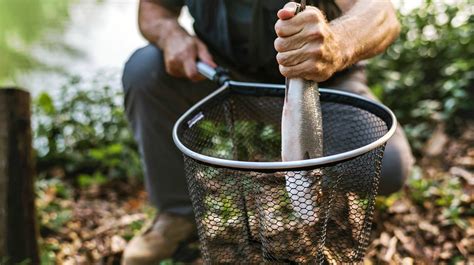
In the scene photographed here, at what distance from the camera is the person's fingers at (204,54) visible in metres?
1.77

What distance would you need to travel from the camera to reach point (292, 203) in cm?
118

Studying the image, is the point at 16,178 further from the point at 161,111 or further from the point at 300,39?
the point at 300,39

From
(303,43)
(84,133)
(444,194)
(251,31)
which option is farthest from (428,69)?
(303,43)

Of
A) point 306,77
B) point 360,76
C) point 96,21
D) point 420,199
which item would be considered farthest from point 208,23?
point 96,21

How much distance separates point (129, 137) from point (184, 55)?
144 cm

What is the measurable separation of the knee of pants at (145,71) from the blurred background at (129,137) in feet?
1.97

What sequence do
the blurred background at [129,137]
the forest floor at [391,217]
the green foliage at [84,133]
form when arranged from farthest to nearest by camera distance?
the green foliage at [84,133] → the blurred background at [129,137] → the forest floor at [391,217]

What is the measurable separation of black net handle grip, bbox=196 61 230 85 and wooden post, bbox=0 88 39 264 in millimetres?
610

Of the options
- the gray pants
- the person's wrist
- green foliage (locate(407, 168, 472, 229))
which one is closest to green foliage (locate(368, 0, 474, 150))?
green foliage (locate(407, 168, 472, 229))

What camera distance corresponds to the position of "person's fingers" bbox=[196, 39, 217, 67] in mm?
1773

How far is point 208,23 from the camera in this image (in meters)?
1.91

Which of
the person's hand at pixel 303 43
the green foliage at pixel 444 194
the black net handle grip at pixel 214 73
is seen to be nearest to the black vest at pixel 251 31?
the black net handle grip at pixel 214 73

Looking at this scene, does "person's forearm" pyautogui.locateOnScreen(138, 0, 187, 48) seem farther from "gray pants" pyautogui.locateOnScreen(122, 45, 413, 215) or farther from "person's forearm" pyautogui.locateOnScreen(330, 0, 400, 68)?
"person's forearm" pyautogui.locateOnScreen(330, 0, 400, 68)

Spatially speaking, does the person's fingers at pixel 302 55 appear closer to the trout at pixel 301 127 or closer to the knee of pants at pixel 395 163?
the trout at pixel 301 127
